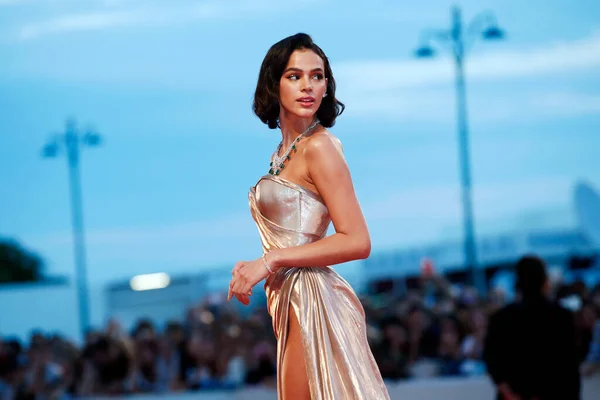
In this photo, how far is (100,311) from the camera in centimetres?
1253

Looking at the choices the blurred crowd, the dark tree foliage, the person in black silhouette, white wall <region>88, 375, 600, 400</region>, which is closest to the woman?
the person in black silhouette

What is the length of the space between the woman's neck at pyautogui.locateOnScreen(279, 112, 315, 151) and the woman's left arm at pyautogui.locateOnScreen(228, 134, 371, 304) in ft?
0.31

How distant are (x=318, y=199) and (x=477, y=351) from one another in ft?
15.2

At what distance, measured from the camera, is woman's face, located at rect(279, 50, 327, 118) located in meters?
2.40

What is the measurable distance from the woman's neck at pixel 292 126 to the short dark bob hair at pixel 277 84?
5 centimetres

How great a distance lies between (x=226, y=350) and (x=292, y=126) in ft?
16.6

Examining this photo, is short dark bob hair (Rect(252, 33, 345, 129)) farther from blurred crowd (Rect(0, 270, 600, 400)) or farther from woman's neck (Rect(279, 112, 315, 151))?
blurred crowd (Rect(0, 270, 600, 400))

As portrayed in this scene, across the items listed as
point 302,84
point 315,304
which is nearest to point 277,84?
point 302,84

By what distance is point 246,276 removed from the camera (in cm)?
228

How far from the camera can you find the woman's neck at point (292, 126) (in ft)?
8.08

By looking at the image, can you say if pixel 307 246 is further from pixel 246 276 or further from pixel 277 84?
pixel 277 84

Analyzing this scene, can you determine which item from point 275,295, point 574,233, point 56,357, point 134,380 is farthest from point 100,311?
point 275,295

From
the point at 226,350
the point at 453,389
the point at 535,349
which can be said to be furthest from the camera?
the point at 226,350

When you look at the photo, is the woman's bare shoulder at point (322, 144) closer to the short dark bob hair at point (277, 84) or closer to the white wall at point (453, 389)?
the short dark bob hair at point (277, 84)
